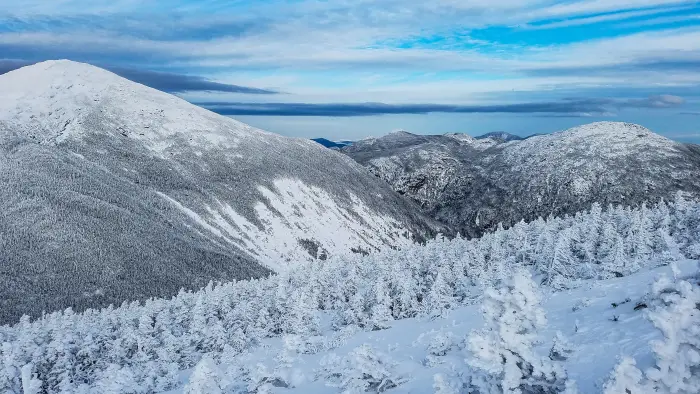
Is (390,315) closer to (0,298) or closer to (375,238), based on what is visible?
(0,298)

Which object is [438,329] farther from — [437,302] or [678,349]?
[678,349]

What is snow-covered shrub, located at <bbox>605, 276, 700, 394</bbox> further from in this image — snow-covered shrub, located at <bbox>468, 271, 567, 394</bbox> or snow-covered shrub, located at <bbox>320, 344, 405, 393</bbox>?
snow-covered shrub, located at <bbox>320, 344, 405, 393</bbox>

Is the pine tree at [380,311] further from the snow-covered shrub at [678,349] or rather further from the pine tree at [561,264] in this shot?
the snow-covered shrub at [678,349]

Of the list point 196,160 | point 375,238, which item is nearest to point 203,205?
point 196,160

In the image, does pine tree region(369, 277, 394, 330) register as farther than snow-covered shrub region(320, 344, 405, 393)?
Yes

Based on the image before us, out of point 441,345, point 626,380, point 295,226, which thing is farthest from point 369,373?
point 295,226

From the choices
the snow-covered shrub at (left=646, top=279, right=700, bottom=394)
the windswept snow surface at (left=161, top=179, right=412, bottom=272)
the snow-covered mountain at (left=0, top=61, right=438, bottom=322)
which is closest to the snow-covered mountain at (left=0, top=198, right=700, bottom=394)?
the snow-covered shrub at (left=646, top=279, right=700, bottom=394)
